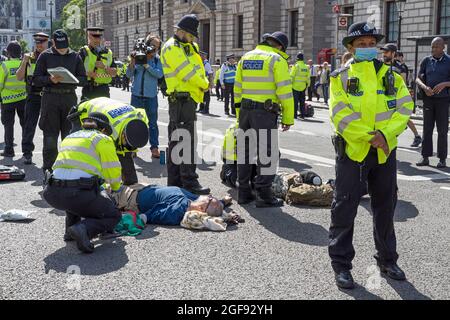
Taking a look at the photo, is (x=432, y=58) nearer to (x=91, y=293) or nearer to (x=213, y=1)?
(x=91, y=293)

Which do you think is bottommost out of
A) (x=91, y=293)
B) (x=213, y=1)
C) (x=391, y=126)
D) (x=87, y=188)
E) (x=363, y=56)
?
(x=91, y=293)

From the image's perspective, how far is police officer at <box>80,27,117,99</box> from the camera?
9711 mm

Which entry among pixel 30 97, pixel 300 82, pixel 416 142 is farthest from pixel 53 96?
pixel 300 82

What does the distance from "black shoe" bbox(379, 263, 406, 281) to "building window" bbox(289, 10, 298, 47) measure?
38.5 meters

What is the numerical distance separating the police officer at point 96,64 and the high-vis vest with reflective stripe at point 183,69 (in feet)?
8.12

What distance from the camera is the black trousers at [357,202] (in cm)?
441

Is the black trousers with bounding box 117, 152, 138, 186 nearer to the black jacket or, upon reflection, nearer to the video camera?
the black jacket

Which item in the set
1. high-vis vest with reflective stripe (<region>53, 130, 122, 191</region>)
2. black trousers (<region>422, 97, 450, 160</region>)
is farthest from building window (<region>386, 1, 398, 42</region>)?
high-vis vest with reflective stripe (<region>53, 130, 122, 191</region>)

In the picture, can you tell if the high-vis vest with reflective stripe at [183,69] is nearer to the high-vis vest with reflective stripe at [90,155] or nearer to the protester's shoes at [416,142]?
the high-vis vest with reflective stripe at [90,155]

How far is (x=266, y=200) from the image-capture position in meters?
7.03

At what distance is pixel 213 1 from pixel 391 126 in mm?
50366

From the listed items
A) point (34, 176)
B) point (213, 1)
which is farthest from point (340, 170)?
point (213, 1)

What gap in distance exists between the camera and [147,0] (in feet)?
239

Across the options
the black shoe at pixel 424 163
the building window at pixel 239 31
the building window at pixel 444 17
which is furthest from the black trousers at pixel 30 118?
the building window at pixel 239 31
